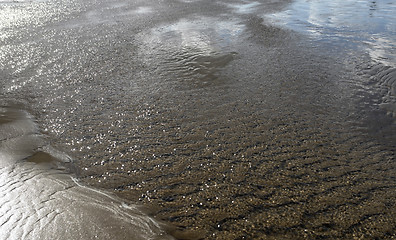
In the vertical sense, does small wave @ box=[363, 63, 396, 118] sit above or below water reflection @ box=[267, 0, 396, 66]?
below

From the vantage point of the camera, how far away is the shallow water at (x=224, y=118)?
11.2 feet

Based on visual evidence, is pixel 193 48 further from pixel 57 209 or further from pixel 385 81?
pixel 57 209

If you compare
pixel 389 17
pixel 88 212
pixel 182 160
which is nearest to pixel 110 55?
pixel 182 160

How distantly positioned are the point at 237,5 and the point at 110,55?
9420 millimetres

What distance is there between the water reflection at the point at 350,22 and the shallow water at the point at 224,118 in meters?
0.14

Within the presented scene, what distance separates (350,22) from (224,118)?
31.2ft

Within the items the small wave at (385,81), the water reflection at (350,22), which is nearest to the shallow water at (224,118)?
the small wave at (385,81)

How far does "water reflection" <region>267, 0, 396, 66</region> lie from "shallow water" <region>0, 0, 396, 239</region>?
14 cm

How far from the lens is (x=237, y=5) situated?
14812mm

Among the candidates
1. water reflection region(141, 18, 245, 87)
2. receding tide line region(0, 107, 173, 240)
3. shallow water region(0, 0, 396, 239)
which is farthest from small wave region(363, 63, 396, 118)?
receding tide line region(0, 107, 173, 240)

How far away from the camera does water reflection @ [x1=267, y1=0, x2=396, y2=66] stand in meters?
8.83

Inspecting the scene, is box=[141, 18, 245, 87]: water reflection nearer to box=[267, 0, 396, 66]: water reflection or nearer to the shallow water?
the shallow water

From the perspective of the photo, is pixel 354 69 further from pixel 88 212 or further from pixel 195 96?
pixel 88 212

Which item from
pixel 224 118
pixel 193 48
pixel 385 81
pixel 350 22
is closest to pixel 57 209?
pixel 224 118
